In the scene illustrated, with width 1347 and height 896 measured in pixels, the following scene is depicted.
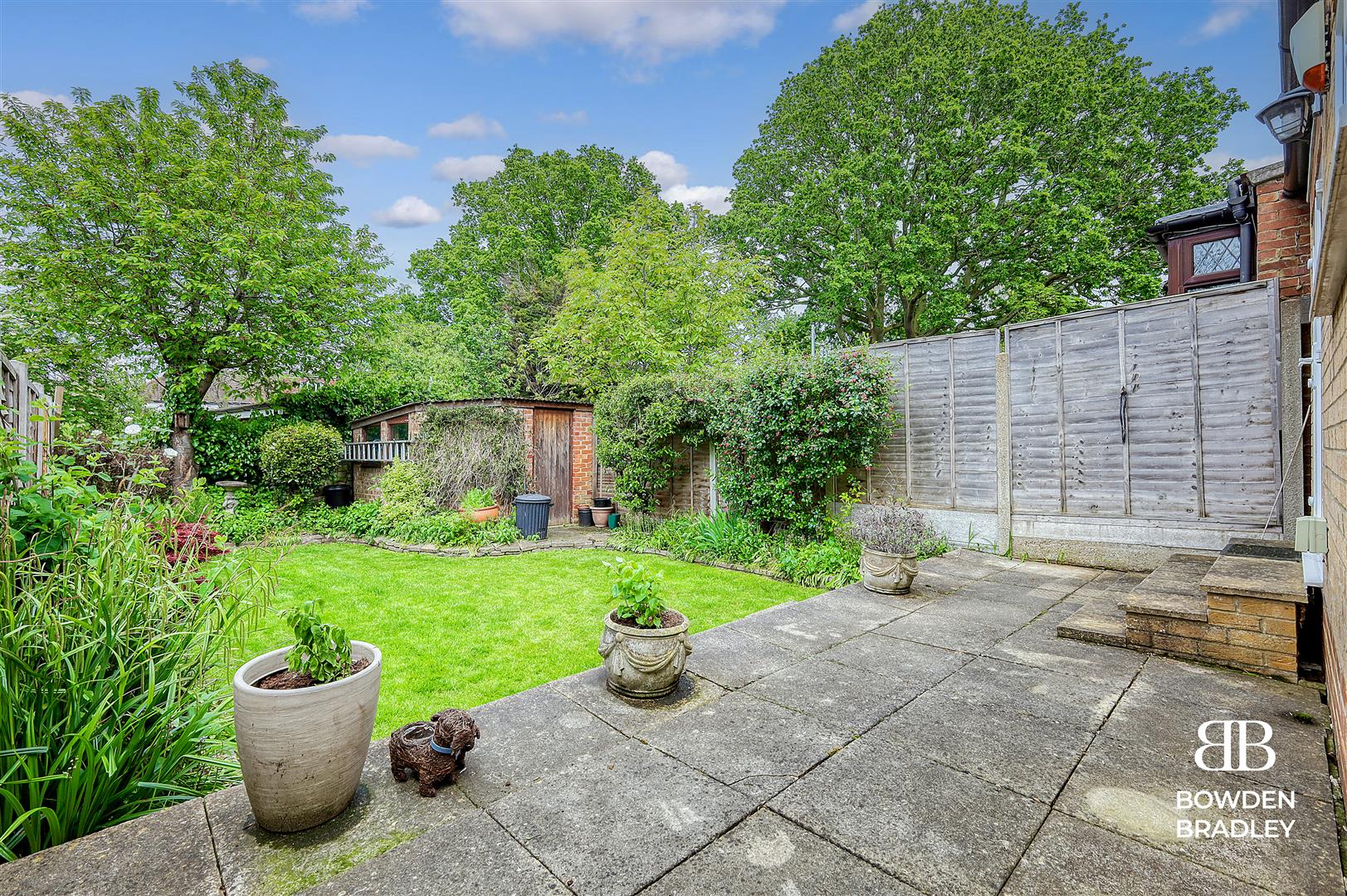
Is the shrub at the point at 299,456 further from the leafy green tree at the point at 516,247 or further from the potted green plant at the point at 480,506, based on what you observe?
the leafy green tree at the point at 516,247

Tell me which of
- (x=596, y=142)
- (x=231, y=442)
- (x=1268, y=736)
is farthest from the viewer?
(x=596, y=142)

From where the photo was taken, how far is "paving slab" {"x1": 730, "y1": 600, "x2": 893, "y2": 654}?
370 centimetres

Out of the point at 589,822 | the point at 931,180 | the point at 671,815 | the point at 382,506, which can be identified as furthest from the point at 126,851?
the point at 931,180

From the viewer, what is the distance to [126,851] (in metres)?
1.69

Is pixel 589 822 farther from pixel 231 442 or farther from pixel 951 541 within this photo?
pixel 231 442

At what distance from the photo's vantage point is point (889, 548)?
4.91 meters

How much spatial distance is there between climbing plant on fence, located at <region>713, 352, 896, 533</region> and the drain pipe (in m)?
4.14

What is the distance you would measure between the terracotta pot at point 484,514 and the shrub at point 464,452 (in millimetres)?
466

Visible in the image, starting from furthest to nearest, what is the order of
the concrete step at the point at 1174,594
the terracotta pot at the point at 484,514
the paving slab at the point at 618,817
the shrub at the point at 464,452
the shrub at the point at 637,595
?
the shrub at the point at 464,452, the terracotta pot at the point at 484,514, the concrete step at the point at 1174,594, the shrub at the point at 637,595, the paving slab at the point at 618,817

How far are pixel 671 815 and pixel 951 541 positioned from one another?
564 centimetres

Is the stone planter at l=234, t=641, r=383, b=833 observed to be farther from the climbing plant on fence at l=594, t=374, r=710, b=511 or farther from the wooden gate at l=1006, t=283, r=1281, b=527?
the wooden gate at l=1006, t=283, r=1281, b=527

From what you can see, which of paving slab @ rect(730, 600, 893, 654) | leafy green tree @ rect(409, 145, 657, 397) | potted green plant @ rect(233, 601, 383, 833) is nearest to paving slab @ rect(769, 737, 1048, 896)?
paving slab @ rect(730, 600, 893, 654)

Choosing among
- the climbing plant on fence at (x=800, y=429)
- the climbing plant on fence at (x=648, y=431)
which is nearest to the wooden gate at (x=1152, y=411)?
the climbing plant on fence at (x=800, y=429)

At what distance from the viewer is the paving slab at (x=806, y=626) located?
12.1ft
